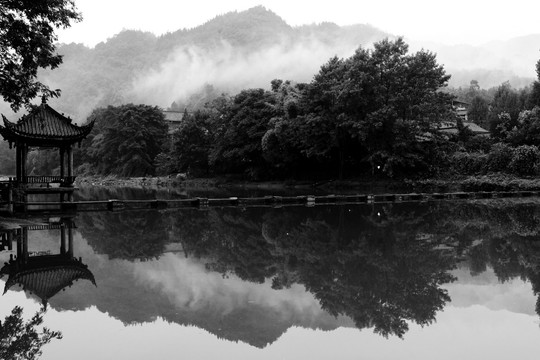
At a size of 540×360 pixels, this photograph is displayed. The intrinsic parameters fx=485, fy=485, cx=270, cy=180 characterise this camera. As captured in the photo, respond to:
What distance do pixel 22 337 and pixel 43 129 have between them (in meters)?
16.7

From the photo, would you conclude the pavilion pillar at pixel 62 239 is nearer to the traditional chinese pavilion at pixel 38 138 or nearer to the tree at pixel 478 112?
the traditional chinese pavilion at pixel 38 138

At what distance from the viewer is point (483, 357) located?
17.9 ft

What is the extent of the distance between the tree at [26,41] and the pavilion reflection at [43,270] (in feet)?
15.5

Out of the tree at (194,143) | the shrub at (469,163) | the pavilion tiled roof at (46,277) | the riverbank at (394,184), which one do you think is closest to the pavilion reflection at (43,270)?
the pavilion tiled roof at (46,277)

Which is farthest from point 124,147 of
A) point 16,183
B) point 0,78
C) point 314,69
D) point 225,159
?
point 314,69

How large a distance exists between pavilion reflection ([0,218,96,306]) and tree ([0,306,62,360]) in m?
0.86

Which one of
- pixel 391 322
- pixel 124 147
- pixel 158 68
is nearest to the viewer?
pixel 391 322

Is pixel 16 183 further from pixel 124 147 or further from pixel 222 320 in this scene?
pixel 124 147

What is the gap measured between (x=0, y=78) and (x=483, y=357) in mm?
14704

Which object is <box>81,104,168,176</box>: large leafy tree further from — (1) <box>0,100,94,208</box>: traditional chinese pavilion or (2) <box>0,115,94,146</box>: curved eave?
(2) <box>0,115,94,146</box>: curved eave

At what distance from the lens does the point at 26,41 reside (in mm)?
14430

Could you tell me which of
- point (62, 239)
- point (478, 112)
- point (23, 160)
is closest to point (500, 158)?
point (62, 239)

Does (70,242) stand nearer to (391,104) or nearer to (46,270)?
(46,270)

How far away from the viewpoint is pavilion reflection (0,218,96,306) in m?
8.71
